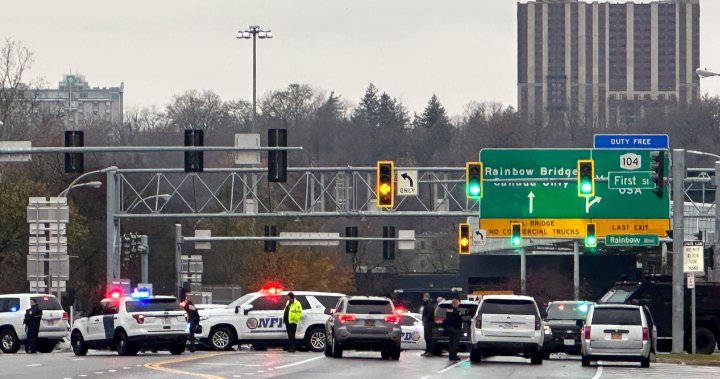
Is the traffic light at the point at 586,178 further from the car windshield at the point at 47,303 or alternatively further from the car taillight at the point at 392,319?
the car windshield at the point at 47,303

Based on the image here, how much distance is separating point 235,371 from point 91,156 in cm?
6477

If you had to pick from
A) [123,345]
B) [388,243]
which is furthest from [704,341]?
[388,243]

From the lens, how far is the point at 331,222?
4970 inches

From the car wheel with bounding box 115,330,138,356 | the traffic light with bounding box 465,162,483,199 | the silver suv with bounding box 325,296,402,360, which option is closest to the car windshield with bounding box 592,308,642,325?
the silver suv with bounding box 325,296,402,360

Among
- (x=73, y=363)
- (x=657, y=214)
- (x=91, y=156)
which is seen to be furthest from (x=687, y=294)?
(x=91, y=156)

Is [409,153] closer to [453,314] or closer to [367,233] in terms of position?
[367,233]

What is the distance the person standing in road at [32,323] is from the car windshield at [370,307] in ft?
32.3

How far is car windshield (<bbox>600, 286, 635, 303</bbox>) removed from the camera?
51.4m

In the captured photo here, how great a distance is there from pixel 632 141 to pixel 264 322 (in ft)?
58.6

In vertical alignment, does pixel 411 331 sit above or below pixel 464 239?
below

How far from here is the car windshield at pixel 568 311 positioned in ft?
157

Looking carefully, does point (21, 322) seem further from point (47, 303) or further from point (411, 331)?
point (411, 331)

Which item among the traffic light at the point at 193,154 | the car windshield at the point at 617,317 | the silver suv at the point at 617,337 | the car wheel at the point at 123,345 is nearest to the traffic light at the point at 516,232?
the traffic light at the point at 193,154

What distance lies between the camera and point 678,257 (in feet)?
161
